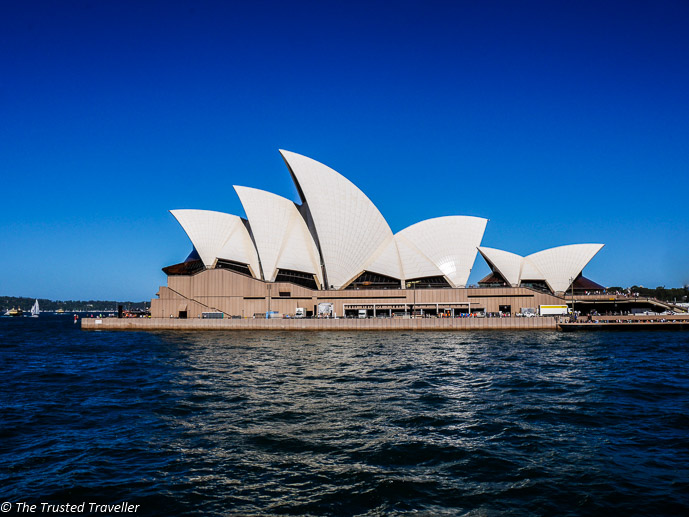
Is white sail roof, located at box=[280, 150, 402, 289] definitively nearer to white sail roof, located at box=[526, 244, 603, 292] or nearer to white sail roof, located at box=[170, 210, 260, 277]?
white sail roof, located at box=[170, 210, 260, 277]

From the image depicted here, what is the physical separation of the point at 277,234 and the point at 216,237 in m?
7.58

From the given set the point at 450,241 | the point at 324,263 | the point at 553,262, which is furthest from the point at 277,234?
the point at 553,262

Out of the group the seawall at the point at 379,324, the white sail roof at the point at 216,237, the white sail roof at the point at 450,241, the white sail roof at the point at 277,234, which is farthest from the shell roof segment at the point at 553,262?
the white sail roof at the point at 216,237

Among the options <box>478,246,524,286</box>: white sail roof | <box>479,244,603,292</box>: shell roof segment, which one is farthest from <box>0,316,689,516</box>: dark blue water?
<box>479,244,603,292</box>: shell roof segment

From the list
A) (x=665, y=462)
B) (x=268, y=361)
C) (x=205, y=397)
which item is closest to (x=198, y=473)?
(x=205, y=397)

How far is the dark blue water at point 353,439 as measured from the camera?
815cm

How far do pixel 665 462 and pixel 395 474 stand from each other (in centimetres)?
556

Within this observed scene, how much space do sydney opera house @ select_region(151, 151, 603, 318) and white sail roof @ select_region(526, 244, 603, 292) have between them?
2.65 meters

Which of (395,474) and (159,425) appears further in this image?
(159,425)

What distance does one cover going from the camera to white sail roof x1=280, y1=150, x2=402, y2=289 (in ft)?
184

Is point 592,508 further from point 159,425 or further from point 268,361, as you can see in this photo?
point 268,361

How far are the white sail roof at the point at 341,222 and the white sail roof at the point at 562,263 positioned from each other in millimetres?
20390

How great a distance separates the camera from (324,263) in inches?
2297

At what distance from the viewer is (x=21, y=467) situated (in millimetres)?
9594
